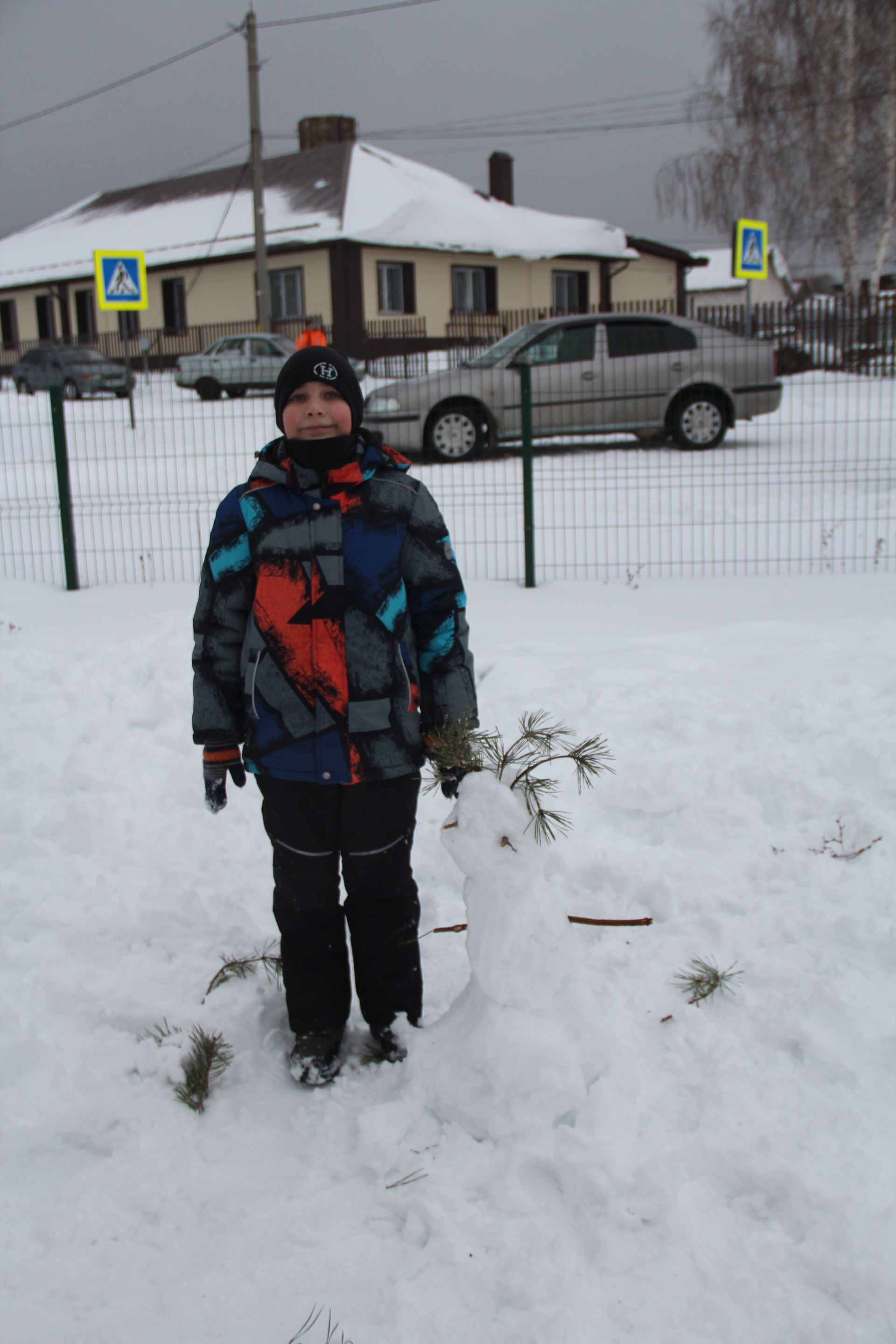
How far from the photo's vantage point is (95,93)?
22.8m

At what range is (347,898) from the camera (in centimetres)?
251

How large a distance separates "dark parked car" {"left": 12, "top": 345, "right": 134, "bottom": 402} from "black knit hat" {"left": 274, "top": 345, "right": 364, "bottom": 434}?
17.8m

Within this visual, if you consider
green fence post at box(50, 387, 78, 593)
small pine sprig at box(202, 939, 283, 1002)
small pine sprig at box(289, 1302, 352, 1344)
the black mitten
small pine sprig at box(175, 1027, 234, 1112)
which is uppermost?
green fence post at box(50, 387, 78, 593)

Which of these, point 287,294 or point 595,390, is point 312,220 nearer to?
point 287,294

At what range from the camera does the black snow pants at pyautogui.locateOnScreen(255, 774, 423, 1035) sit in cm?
238

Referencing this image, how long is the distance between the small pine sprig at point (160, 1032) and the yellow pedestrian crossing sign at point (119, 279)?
1100 centimetres

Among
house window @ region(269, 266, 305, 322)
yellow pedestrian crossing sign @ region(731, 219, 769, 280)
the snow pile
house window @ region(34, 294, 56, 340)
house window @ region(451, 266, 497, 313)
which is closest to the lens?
the snow pile

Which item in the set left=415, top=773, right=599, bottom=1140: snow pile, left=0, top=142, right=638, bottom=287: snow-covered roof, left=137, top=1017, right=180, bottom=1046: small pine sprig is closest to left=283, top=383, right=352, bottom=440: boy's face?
left=415, top=773, right=599, bottom=1140: snow pile

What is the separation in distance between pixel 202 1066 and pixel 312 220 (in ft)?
83.3

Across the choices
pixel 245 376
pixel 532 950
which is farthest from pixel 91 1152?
pixel 245 376

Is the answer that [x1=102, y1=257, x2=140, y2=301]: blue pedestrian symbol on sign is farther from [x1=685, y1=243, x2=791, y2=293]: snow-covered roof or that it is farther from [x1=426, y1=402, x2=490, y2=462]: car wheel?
[x1=685, y1=243, x2=791, y2=293]: snow-covered roof

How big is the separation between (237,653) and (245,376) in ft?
54.4

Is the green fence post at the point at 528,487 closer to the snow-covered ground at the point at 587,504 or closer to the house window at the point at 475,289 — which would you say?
the snow-covered ground at the point at 587,504

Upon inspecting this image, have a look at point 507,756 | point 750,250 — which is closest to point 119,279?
point 750,250
